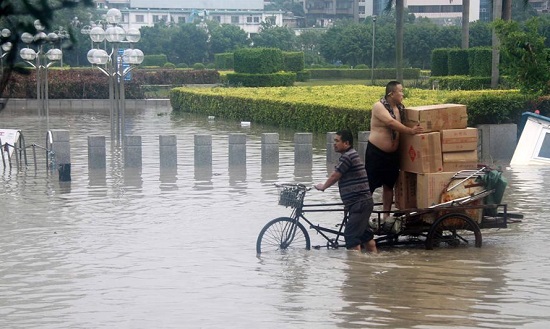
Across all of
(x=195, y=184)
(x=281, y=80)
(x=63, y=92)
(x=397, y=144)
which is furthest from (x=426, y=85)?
(x=397, y=144)

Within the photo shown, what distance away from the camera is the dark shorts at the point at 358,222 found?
10.5 metres

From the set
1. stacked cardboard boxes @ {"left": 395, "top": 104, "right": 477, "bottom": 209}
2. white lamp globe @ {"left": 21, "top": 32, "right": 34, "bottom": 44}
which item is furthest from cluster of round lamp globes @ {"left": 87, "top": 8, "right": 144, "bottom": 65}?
white lamp globe @ {"left": 21, "top": 32, "right": 34, "bottom": 44}

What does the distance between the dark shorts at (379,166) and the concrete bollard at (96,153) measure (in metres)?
8.88

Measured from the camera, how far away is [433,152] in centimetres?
1089

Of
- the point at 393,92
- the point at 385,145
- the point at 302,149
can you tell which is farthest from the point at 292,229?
the point at 302,149

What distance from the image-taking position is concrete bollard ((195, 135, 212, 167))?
1945 cm

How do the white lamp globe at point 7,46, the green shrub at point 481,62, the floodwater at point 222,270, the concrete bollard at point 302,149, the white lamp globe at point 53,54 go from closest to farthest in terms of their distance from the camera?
1. the white lamp globe at point 7,46
2. the floodwater at point 222,270
3. the concrete bollard at point 302,149
4. the white lamp globe at point 53,54
5. the green shrub at point 481,62

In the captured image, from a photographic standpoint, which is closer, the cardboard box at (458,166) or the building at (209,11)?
the cardboard box at (458,166)

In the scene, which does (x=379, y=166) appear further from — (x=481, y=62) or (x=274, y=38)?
(x=274, y=38)

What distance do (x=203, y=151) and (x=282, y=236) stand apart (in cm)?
873

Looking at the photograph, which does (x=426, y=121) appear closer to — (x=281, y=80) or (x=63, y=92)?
(x=63, y=92)

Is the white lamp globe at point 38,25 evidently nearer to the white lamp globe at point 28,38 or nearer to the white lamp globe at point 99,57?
the white lamp globe at point 28,38

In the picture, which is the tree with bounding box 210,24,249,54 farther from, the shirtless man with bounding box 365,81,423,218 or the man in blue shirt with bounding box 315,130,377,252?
the man in blue shirt with bounding box 315,130,377,252

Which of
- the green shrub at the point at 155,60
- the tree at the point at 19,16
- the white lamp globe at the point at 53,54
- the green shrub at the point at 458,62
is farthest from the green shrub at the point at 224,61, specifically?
the tree at the point at 19,16
